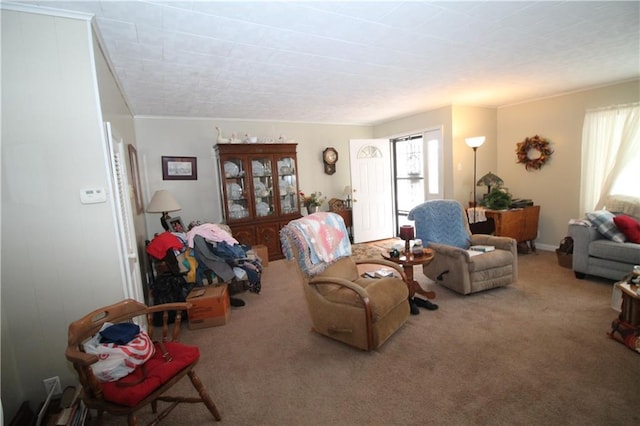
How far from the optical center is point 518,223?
4.29m

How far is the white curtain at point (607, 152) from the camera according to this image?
3592mm

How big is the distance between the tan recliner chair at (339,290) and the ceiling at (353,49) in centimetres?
146

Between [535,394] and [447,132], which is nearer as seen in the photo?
[535,394]

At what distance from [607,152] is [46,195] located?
5809 millimetres

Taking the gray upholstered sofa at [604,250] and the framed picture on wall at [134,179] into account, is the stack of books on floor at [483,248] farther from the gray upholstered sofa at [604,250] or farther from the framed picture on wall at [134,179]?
the framed picture on wall at [134,179]

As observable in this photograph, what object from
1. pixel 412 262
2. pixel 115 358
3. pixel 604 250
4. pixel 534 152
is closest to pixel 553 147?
pixel 534 152

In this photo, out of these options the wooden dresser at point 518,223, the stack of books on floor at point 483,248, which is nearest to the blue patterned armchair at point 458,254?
the stack of books on floor at point 483,248

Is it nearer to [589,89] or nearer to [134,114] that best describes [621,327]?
[589,89]

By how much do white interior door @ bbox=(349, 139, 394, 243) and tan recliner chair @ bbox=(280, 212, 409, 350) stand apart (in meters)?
2.76

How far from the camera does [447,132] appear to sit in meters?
4.61

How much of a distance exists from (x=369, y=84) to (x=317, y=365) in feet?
9.51

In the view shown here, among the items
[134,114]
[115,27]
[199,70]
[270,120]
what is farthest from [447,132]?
[134,114]

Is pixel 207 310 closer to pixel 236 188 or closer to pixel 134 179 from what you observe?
pixel 134 179

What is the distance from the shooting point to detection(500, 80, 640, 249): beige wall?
13.0ft
